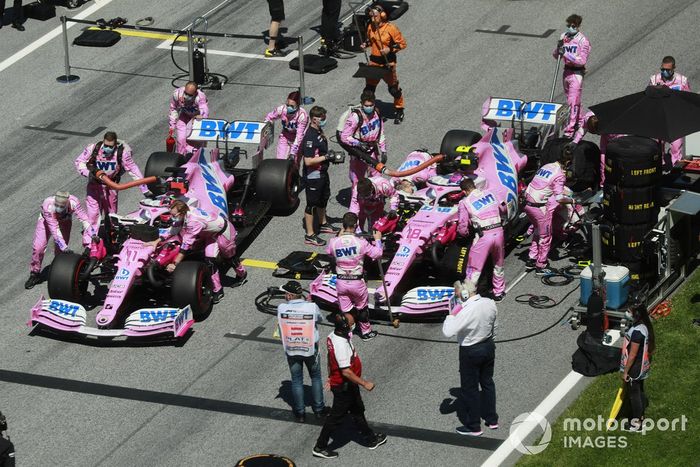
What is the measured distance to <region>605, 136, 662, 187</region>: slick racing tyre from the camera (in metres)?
20.6

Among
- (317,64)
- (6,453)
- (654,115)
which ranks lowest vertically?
(317,64)

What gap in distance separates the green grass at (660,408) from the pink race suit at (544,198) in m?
2.27

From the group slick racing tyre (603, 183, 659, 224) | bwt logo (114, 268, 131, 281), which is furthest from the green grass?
bwt logo (114, 268, 131, 281)

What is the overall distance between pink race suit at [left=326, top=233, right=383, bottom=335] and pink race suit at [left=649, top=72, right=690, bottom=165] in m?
6.73

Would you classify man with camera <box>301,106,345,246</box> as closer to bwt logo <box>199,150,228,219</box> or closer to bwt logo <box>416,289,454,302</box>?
bwt logo <box>199,150,228,219</box>

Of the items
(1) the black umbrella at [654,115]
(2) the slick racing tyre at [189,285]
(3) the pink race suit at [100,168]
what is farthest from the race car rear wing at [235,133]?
(1) the black umbrella at [654,115]

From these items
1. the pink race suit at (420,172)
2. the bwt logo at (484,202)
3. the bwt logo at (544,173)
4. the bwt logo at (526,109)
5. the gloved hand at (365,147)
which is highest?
the bwt logo at (484,202)

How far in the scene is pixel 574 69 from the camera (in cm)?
2642

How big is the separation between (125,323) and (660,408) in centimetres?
737

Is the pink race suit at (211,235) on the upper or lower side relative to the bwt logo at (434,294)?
upper

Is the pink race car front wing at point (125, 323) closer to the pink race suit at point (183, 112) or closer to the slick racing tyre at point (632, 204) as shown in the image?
the pink race suit at point (183, 112)

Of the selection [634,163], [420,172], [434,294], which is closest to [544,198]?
[634,163]

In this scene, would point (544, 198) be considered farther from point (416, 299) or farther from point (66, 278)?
point (66, 278)

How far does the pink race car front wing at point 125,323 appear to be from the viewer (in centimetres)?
2048
